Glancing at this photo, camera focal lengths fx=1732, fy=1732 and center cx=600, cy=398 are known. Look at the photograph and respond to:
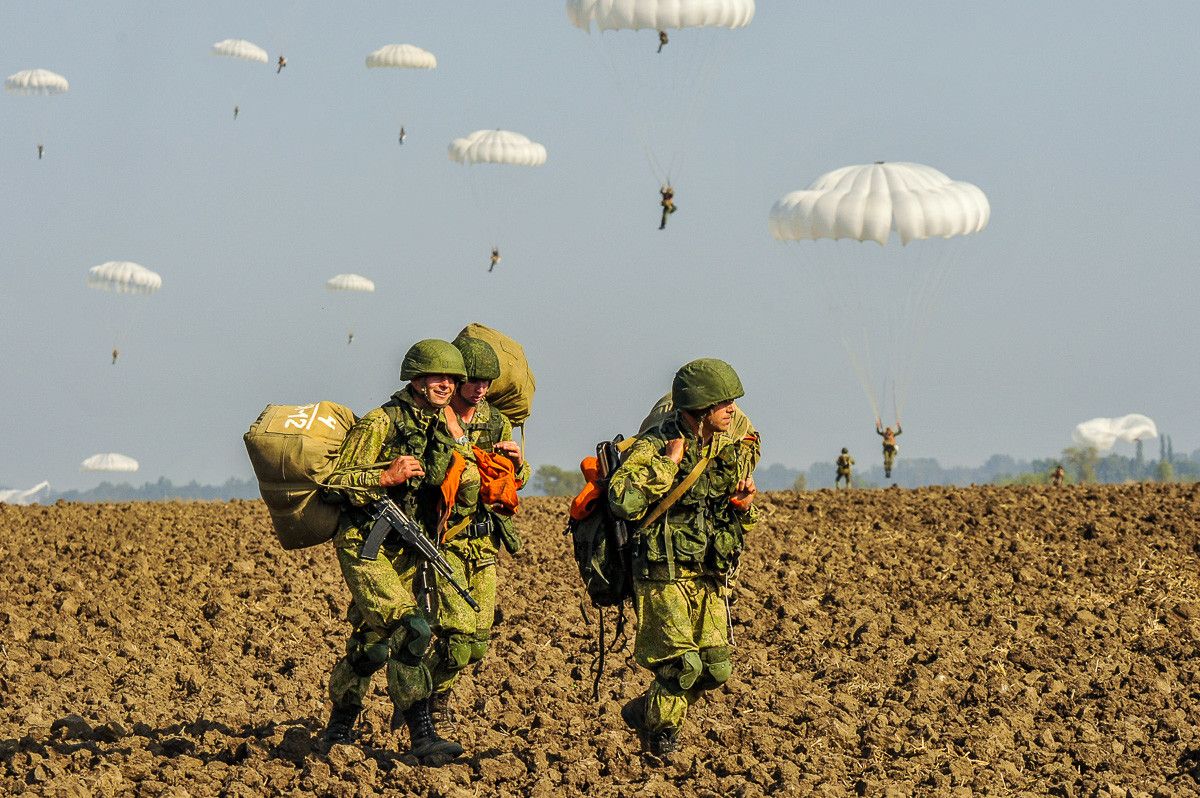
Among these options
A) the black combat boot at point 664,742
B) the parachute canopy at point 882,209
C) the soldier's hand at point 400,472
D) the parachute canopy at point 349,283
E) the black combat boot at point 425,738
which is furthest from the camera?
the parachute canopy at point 349,283

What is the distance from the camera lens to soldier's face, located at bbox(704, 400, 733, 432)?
873cm

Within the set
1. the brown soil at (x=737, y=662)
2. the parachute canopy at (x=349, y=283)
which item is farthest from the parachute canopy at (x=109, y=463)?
the brown soil at (x=737, y=662)

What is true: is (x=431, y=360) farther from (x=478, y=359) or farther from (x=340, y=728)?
(x=340, y=728)

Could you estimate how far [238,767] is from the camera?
357 inches

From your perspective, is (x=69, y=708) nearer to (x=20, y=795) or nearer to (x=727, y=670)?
(x=20, y=795)

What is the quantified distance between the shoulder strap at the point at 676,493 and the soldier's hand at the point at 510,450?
0.82 meters

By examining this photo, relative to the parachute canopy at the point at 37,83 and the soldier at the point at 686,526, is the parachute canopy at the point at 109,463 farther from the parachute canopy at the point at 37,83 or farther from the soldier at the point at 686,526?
the soldier at the point at 686,526

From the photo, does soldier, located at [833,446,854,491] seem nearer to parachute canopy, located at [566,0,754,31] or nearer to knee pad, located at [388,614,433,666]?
parachute canopy, located at [566,0,754,31]

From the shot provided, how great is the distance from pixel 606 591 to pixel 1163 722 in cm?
407

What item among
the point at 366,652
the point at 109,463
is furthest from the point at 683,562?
the point at 109,463

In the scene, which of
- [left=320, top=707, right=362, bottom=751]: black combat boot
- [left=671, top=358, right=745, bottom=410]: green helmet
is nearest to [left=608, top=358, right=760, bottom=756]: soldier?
[left=671, top=358, right=745, bottom=410]: green helmet

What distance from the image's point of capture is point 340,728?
9.22 m

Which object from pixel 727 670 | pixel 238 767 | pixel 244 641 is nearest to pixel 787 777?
pixel 727 670

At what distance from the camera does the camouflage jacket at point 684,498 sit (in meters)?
8.61
